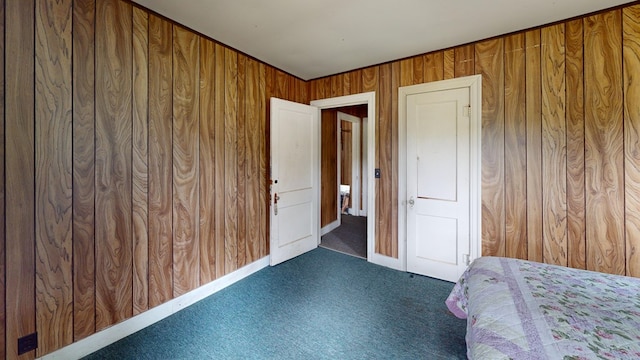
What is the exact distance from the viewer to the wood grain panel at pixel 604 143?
202 cm

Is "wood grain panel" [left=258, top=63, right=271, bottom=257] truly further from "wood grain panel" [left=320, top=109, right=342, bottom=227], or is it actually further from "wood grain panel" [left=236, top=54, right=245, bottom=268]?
"wood grain panel" [left=320, top=109, right=342, bottom=227]

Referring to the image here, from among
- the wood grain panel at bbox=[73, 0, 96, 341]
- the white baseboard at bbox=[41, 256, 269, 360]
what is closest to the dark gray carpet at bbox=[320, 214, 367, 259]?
the white baseboard at bbox=[41, 256, 269, 360]

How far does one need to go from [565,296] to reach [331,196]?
3839 mm

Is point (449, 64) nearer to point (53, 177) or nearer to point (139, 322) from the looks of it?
point (53, 177)

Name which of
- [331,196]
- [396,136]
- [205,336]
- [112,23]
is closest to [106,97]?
[112,23]

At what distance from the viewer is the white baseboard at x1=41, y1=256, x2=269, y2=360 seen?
1679mm

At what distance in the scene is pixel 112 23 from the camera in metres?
1.83

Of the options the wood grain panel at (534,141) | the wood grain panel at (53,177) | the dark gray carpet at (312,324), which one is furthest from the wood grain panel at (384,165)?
the wood grain panel at (53,177)

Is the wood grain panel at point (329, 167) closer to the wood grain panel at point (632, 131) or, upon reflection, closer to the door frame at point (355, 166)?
the door frame at point (355, 166)

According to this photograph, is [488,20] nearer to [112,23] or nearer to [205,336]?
[112,23]

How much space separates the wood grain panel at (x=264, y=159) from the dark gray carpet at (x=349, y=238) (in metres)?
1.08

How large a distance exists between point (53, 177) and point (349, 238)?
354 centimetres

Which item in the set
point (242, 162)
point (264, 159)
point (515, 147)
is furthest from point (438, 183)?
point (242, 162)

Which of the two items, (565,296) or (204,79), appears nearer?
(565,296)
